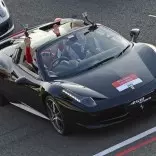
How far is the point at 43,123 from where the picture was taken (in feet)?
29.1

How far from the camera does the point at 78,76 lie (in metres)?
8.25

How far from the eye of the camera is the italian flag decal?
7803 mm

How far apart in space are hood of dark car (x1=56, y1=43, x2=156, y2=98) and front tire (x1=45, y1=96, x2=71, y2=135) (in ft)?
1.12

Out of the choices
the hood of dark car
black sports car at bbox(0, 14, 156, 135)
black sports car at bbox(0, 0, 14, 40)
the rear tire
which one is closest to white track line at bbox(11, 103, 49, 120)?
black sports car at bbox(0, 14, 156, 135)

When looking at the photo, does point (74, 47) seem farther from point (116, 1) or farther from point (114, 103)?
point (116, 1)

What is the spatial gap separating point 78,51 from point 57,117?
1219 millimetres

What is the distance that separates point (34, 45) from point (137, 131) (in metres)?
2.43

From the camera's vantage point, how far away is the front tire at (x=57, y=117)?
796 centimetres

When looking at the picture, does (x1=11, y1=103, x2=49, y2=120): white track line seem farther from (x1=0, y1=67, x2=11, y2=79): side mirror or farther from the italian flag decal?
the italian flag decal

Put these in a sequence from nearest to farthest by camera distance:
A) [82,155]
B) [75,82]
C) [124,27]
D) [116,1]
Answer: [82,155]
[75,82]
[124,27]
[116,1]

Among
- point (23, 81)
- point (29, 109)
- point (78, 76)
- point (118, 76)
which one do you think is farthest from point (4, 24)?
point (118, 76)

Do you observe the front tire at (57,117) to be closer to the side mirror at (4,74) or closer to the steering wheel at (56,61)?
the steering wheel at (56,61)

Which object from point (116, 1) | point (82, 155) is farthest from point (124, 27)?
point (82, 155)

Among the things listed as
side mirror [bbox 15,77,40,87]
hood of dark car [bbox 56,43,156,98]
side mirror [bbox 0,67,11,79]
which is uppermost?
hood of dark car [bbox 56,43,156,98]
